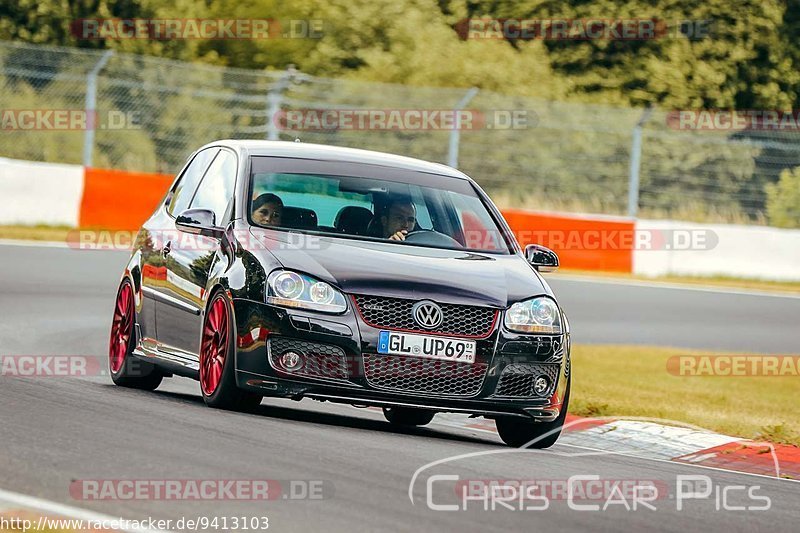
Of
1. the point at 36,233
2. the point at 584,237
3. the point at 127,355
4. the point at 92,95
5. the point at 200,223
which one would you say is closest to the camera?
the point at 200,223

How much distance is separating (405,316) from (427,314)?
116mm

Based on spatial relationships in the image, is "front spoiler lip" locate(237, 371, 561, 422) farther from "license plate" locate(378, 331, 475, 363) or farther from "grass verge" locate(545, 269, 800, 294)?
"grass verge" locate(545, 269, 800, 294)

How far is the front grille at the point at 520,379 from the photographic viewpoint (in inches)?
351

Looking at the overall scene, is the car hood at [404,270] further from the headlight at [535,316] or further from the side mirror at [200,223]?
the side mirror at [200,223]

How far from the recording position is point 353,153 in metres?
10.3

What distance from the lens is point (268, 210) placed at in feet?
31.4

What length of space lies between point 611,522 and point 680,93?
33.5m

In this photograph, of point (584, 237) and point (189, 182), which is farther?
point (584, 237)

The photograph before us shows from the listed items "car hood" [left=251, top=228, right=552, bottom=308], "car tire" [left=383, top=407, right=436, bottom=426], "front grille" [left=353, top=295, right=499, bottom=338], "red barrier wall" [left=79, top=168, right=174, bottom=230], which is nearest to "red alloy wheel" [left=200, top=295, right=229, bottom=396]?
"car hood" [left=251, top=228, right=552, bottom=308]

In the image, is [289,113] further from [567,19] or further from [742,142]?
[567,19]

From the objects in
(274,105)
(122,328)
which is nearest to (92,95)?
(274,105)

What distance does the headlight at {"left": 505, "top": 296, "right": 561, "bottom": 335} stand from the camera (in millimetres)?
8930

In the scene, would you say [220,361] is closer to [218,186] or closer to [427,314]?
[427,314]

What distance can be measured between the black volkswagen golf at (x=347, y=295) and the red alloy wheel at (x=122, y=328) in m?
0.02
